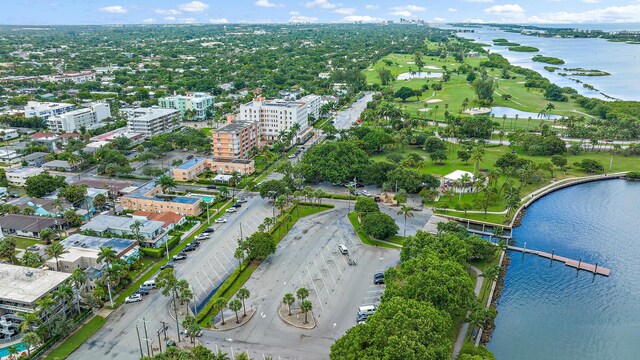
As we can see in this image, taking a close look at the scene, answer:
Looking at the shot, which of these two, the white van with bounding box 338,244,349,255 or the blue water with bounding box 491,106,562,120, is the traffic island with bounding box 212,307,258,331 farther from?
the blue water with bounding box 491,106,562,120

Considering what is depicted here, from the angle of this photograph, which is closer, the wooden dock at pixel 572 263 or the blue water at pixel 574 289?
the blue water at pixel 574 289

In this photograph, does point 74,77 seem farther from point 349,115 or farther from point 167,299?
point 167,299

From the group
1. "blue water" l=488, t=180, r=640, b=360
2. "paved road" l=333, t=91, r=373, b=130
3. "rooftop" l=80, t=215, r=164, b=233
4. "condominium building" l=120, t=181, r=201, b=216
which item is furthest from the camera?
"paved road" l=333, t=91, r=373, b=130

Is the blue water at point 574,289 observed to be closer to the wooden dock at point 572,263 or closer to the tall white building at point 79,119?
the wooden dock at point 572,263

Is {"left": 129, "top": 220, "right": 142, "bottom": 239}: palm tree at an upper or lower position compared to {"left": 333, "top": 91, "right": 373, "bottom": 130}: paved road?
lower

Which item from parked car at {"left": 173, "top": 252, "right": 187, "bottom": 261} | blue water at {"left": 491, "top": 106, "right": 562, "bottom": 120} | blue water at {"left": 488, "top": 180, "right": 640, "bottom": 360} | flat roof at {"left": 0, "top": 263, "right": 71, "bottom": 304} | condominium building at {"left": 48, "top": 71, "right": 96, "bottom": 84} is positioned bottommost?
blue water at {"left": 488, "top": 180, "right": 640, "bottom": 360}

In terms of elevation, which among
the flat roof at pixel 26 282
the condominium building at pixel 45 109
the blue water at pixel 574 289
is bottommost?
the blue water at pixel 574 289

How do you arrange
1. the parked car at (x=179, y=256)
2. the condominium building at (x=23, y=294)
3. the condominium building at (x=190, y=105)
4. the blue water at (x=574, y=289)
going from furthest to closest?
the condominium building at (x=190, y=105) < the parked car at (x=179, y=256) < the blue water at (x=574, y=289) < the condominium building at (x=23, y=294)

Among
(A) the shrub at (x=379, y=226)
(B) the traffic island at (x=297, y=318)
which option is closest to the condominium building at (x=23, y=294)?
(B) the traffic island at (x=297, y=318)

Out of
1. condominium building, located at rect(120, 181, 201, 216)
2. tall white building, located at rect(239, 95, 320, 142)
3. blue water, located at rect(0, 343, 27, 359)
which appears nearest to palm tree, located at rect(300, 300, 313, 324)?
blue water, located at rect(0, 343, 27, 359)
